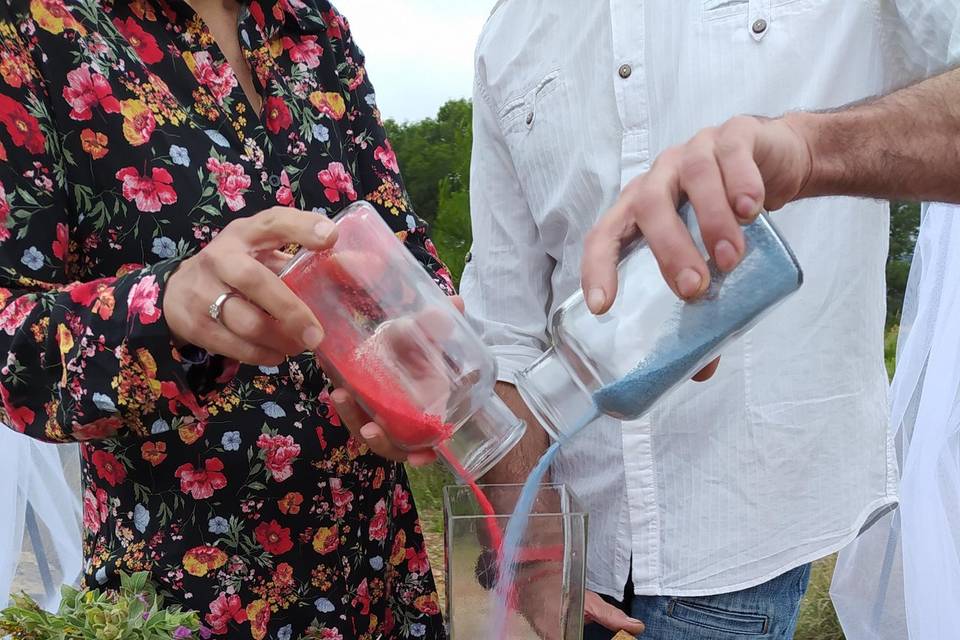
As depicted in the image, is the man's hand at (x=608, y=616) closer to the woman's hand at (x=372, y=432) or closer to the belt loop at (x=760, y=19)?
the woman's hand at (x=372, y=432)

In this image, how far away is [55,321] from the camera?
0.90 meters

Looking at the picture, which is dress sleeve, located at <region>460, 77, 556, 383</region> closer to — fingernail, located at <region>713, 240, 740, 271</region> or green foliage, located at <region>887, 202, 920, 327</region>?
fingernail, located at <region>713, 240, 740, 271</region>

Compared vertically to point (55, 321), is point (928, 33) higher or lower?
higher

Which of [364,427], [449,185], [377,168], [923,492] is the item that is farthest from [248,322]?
[449,185]

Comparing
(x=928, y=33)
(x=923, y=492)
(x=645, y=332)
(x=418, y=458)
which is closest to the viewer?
(x=645, y=332)

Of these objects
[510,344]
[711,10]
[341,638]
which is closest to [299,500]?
[341,638]

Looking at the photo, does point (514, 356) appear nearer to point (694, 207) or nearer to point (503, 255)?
point (503, 255)

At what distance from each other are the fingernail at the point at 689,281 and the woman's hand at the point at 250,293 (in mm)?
288

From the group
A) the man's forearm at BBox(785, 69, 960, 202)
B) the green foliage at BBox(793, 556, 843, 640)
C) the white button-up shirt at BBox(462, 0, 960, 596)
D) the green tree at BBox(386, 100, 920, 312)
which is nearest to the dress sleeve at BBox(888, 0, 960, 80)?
the white button-up shirt at BBox(462, 0, 960, 596)

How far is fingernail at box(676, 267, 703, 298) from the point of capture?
725 millimetres

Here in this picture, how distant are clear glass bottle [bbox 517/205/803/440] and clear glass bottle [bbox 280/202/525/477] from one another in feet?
0.25

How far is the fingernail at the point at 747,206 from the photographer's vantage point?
72 cm

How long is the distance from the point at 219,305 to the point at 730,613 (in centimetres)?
90

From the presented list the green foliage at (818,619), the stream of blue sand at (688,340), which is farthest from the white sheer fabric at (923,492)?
the green foliage at (818,619)
